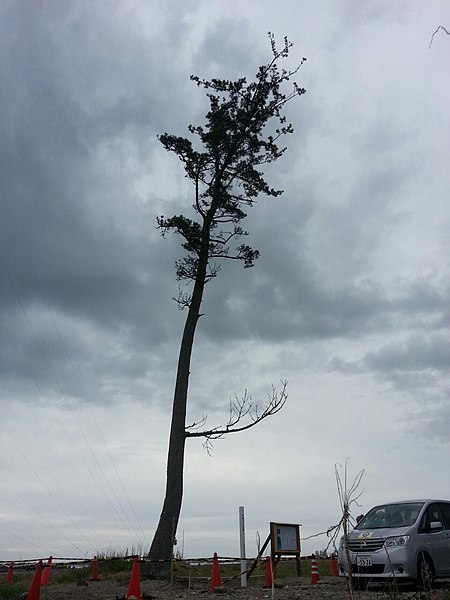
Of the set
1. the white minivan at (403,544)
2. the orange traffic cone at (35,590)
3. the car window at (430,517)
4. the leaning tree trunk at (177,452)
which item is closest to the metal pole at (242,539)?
the leaning tree trunk at (177,452)

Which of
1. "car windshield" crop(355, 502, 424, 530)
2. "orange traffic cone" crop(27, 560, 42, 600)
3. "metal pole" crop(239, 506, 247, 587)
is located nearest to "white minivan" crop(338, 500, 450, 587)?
"car windshield" crop(355, 502, 424, 530)

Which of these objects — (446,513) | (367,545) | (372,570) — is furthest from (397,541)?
(446,513)

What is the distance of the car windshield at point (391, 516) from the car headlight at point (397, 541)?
1.88 ft

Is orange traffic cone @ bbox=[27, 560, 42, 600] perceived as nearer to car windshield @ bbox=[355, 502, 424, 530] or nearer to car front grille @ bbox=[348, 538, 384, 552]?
car front grille @ bbox=[348, 538, 384, 552]

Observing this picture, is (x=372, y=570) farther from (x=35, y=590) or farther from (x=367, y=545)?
(x=35, y=590)

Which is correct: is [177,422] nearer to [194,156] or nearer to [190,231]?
[190,231]

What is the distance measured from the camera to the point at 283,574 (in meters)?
19.2

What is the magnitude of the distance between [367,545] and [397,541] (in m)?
0.59

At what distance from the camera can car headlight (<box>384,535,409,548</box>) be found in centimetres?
1245

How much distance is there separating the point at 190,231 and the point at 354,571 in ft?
39.2

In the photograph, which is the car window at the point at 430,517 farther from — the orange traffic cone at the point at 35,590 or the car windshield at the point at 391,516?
the orange traffic cone at the point at 35,590

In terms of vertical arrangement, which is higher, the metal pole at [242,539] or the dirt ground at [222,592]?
the metal pole at [242,539]

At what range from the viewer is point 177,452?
1834 cm

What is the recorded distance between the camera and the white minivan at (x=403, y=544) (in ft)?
40.1
